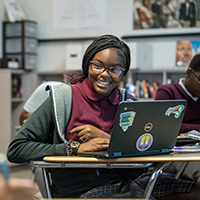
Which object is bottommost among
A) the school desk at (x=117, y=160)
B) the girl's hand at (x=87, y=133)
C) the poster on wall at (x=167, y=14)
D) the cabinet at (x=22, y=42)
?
the school desk at (x=117, y=160)

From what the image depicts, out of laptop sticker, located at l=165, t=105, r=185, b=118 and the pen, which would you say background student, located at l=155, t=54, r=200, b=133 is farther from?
the pen

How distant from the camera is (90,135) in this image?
114cm

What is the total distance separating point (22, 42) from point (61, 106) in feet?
10.7

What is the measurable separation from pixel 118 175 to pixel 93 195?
17cm

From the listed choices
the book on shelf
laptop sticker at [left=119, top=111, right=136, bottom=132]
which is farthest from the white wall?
laptop sticker at [left=119, top=111, right=136, bottom=132]

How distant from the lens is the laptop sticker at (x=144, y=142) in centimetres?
99

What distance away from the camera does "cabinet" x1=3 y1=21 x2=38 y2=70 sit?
421 cm

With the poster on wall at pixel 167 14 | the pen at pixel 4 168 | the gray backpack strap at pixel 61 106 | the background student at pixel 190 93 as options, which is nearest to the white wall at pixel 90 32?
the poster on wall at pixel 167 14

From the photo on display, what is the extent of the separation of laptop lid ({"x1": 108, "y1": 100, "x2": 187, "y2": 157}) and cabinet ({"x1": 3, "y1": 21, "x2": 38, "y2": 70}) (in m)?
3.55

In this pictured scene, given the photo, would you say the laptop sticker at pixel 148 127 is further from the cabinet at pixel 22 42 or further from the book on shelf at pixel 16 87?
the cabinet at pixel 22 42

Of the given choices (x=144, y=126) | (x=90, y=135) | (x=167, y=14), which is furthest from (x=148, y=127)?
(x=167, y=14)

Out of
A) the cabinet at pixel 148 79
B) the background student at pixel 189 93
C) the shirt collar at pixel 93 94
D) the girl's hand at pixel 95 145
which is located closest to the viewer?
the girl's hand at pixel 95 145

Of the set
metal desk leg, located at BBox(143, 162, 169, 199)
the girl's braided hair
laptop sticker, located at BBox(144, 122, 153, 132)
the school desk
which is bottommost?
metal desk leg, located at BBox(143, 162, 169, 199)

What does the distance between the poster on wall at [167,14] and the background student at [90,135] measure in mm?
2987
